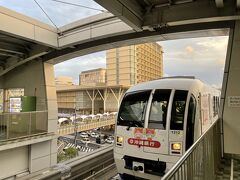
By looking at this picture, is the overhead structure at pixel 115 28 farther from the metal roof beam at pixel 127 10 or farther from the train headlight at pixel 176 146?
the train headlight at pixel 176 146

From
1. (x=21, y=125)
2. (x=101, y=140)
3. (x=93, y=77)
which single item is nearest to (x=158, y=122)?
(x=21, y=125)

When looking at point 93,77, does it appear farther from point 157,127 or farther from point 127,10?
point 157,127

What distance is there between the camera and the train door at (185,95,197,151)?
508cm

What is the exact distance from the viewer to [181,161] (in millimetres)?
2186

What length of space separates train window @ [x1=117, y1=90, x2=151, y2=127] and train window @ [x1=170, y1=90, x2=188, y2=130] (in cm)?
66

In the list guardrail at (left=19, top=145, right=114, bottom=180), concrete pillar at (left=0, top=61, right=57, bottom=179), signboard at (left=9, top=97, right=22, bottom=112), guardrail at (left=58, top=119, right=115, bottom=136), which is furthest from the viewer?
guardrail at (left=58, top=119, right=115, bottom=136)

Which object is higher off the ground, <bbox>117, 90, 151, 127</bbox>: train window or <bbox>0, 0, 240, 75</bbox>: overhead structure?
<bbox>0, 0, 240, 75</bbox>: overhead structure

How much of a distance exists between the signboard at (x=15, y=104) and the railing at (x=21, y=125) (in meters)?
1.67

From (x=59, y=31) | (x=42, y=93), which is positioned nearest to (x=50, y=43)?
(x=59, y=31)

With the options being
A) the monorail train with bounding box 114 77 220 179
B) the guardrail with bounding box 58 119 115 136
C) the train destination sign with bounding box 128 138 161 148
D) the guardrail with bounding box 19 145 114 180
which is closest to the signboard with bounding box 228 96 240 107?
the monorail train with bounding box 114 77 220 179

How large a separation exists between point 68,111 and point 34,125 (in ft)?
20.2

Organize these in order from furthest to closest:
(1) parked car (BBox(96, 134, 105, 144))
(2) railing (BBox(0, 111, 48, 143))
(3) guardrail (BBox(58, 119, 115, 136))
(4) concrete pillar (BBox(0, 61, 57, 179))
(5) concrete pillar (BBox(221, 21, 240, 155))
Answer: (1) parked car (BBox(96, 134, 105, 144)), (3) guardrail (BBox(58, 119, 115, 136)), (4) concrete pillar (BBox(0, 61, 57, 179)), (2) railing (BBox(0, 111, 48, 143)), (5) concrete pillar (BBox(221, 21, 240, 155))

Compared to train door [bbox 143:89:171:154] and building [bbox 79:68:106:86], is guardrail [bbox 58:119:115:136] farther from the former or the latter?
train door [bbox 143:89:171:154]

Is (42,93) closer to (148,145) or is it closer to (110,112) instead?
(110,112)
